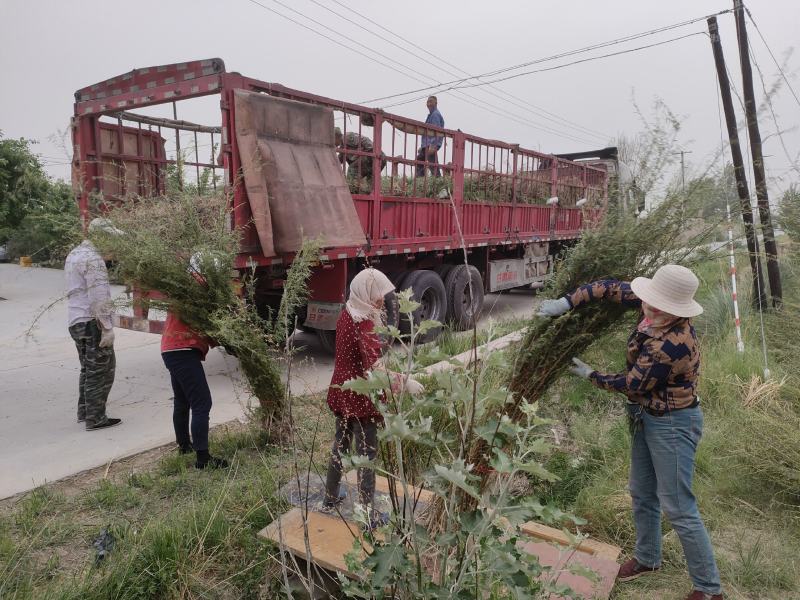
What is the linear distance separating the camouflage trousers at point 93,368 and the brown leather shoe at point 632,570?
3.70 metres

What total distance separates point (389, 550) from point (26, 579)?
1.82m

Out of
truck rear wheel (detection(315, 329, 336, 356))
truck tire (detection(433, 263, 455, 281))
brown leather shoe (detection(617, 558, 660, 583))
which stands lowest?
brown leather shoe (detection(617, 558, 660, 583))

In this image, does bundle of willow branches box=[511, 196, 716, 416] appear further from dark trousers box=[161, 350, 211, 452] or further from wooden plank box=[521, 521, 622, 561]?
dark trousers box=[161, 350, 211, 452]

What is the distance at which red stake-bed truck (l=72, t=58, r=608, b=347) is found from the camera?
4922 mm

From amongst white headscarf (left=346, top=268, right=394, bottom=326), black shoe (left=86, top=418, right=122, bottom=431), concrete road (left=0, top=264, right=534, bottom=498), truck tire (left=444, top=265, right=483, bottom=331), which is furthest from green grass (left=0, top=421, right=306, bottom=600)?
truck tire (left=444, top=265, right=483, bottom=331)

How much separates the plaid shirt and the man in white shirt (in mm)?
3448

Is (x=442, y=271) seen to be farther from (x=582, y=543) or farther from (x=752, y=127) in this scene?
(x=582, y=543)

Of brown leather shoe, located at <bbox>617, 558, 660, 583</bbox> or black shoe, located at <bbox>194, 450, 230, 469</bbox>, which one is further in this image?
black shoe, located at <bbox>194, 450, 230, 469</bbox>

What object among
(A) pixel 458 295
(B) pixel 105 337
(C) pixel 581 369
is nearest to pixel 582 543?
(C) pixel 581 369

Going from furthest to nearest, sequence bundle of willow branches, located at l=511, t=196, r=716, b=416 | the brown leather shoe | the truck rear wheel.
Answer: the truck rear wheel < bundle of willow branches, located at l=511, t=196, r=716, b=416 < the brown leather shoe

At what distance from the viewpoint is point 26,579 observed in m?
2.33

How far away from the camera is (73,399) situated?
511 cm

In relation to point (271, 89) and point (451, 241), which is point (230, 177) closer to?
point (271, 89)

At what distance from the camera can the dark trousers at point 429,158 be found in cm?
711
